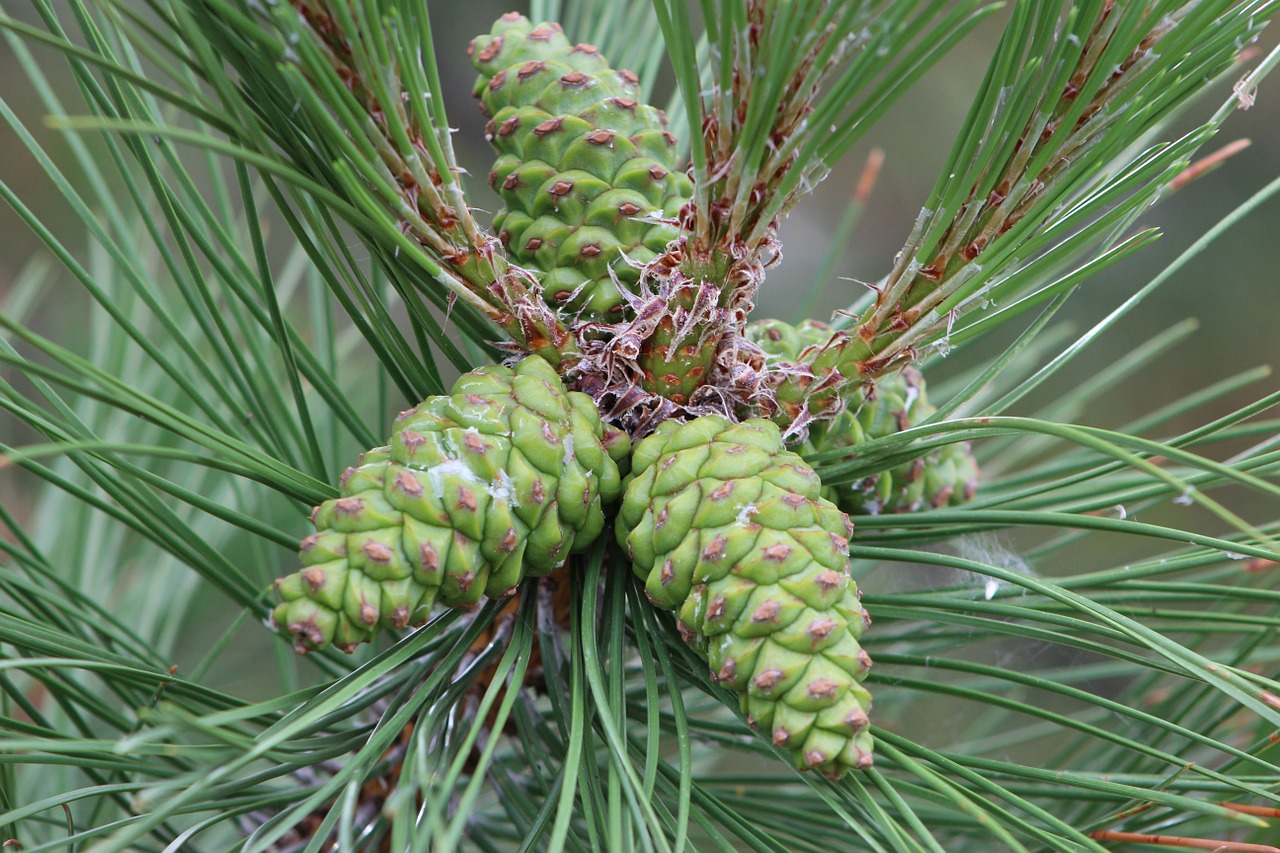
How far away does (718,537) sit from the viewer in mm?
511

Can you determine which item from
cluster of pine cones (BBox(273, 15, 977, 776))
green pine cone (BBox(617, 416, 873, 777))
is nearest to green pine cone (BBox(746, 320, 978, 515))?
cluster of pine cones (BBox(273, 15, 977, 776))

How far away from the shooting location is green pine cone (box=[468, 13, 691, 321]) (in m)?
0.61

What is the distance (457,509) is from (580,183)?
0.23 meters

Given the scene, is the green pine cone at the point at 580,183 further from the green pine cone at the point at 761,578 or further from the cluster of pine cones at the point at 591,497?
the green pine cone at the point at 761,578

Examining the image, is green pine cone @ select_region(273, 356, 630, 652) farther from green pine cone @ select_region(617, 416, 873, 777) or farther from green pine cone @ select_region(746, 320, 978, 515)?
green pine cone @ select_region(746, 320, 978, 515)

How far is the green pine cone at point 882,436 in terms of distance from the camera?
68 centimetres

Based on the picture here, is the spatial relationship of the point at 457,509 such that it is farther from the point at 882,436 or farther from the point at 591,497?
the point at 882,436

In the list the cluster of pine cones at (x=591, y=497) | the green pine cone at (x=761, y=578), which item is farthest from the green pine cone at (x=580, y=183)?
the green pine cone at (x=761, y=578)

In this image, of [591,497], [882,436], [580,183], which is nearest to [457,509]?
[591,497]

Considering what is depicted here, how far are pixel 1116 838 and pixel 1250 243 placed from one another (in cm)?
193

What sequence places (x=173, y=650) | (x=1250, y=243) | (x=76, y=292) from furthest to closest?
(x=1250, y=243) < (x=76, y=292) < (x=173, y=650)

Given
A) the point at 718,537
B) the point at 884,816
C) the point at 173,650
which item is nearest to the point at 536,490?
the point at 718,537

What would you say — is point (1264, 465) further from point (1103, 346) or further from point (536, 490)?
point (1103, 346)

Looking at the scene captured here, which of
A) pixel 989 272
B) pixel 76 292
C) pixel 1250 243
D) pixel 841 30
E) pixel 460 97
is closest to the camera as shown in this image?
pixel 841 30
